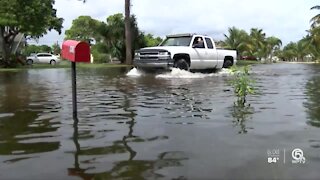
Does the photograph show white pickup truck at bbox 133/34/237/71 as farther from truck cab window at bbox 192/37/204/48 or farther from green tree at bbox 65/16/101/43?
green tree at bbox 65/16/101/43

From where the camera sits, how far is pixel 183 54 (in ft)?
59.1

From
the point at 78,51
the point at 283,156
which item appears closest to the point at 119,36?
the point at 78,51

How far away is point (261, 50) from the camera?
99188 millimetres

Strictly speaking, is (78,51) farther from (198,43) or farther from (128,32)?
(128,32)

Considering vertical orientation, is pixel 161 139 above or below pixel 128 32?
below

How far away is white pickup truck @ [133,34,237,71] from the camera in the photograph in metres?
17.2

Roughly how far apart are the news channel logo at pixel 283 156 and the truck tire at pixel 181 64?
13.3m

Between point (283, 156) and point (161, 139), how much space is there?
1404mm

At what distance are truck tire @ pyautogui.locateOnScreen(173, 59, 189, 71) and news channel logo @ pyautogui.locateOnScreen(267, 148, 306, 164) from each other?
1327 cm

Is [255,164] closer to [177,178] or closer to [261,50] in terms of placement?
[177,178]

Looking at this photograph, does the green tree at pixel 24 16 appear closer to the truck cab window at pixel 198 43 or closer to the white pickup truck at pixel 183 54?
the white pickup truck at pixel 183 54

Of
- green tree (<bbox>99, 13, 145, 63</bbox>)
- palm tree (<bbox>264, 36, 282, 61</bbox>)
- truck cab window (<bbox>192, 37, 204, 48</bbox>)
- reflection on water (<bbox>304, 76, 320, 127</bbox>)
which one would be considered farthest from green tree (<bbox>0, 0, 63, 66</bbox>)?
palm tree (<bbox>264, 36, 282, 61</bbox>)

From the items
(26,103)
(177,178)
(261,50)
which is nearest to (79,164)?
(177,178)

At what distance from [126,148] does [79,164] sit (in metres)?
0.70
